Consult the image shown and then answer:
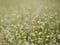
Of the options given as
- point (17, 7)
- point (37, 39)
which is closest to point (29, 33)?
point (37, 39)

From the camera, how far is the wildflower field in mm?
1901

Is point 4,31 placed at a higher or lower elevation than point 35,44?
higher

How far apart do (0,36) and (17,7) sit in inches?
Result: 17.7

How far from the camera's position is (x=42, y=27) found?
6.44ft

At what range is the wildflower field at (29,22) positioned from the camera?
6.24 ft

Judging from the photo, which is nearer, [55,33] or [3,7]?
[55,33]

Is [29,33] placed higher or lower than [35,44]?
higher

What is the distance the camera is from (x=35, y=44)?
1.87 metres

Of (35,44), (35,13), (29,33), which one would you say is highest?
(35,13)

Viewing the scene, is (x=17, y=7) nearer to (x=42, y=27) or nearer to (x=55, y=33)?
(x=42, y=27)

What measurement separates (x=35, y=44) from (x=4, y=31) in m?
0.41

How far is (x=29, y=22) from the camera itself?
6.57 ft

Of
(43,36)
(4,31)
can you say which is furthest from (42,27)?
(4,31)

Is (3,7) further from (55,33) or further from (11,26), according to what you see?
(55,33)
